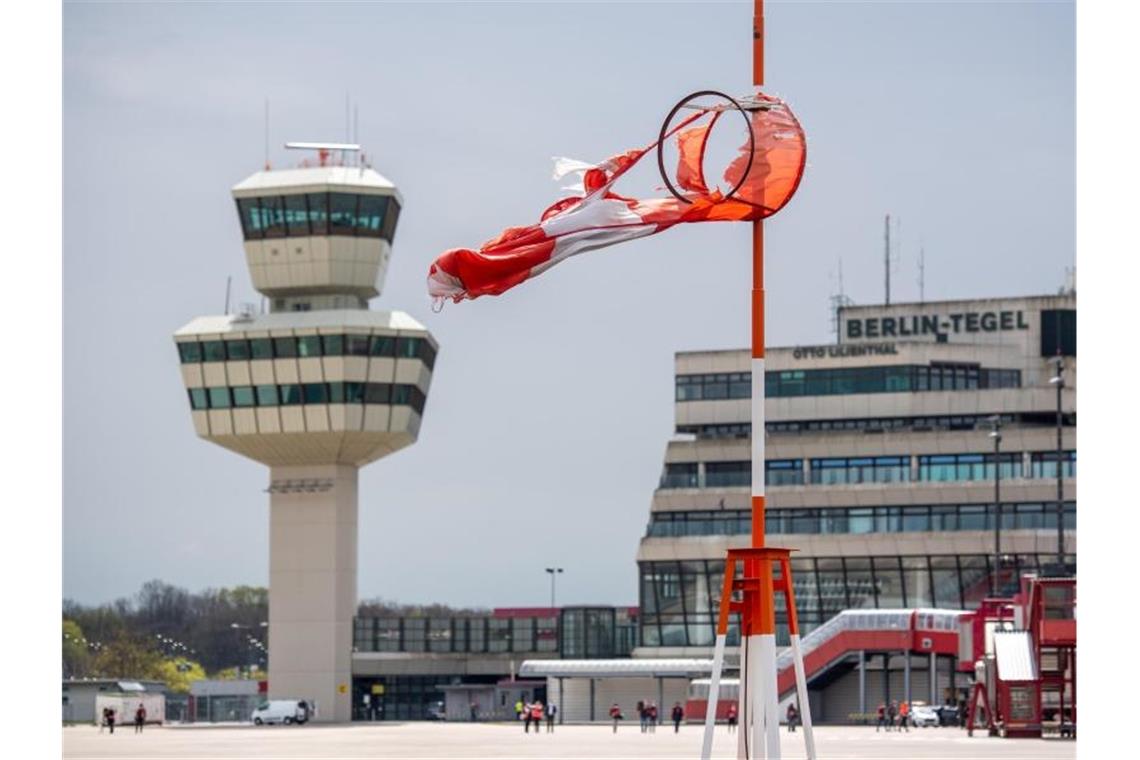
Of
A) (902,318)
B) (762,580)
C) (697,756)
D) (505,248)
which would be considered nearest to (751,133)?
(505,248)

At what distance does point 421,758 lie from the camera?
61.2m

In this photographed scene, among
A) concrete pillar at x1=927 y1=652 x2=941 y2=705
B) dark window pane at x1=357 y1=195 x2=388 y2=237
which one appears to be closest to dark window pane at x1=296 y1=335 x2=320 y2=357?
dark window pane at x1=357 y1=195 x2=388 y2=237

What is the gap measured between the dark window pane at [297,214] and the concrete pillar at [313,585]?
13175mm

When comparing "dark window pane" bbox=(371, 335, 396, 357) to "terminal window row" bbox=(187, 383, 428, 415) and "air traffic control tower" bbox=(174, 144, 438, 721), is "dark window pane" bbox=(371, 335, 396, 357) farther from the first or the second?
"terminal window row" bbox=(187, 383, 428, 415)

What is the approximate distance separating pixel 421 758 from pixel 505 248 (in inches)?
1286

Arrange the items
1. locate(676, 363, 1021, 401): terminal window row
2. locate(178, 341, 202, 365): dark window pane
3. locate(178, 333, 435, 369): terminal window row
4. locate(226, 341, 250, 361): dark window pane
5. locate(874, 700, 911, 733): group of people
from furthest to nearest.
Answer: locate(676, 363, 1021, 401): terminal window row < locate(178, 341, 202, 365): dark window pane < locate(226, 341, 250, 361): dark window pane < locate(178, 333, 435, 369): terminal window row < locate(874, 700, 911, 733): group of people

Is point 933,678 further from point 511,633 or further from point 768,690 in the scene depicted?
point 768,690

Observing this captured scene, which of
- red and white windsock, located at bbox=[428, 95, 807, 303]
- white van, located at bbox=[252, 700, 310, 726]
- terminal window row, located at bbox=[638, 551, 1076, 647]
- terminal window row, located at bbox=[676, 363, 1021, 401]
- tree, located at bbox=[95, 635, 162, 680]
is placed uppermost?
terminal window row, located at bbox=[676, 363, 1021, 401]

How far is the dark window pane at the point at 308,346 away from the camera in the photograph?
122312 mm

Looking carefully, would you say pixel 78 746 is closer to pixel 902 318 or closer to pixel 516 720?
pixel 516 720

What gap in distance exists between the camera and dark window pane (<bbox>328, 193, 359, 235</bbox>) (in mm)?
122188

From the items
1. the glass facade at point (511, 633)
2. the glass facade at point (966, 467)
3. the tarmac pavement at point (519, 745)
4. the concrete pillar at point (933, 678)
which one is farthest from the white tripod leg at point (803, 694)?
the glass facade at point (511, 633)

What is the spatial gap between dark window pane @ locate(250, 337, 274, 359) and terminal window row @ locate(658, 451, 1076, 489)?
1010 inches
